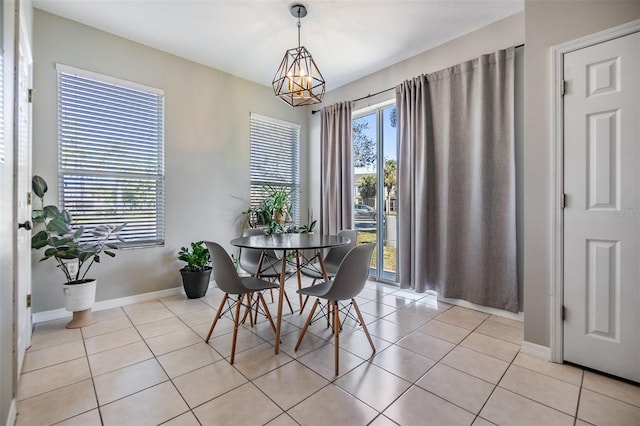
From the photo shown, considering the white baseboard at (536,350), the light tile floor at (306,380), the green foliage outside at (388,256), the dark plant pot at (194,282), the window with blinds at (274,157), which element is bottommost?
the light tile floor at (306,380)

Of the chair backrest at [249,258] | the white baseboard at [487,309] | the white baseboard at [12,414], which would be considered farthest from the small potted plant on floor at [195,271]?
the white baseboard at [487,309]

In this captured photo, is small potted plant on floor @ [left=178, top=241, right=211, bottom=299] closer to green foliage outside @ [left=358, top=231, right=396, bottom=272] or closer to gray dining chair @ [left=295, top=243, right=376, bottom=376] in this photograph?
gray dining chair @ [left=295, top=243, right=376, bottom=376]

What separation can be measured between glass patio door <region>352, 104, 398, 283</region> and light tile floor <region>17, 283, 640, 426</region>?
1.44 meters

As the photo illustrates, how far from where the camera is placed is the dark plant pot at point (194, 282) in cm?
328

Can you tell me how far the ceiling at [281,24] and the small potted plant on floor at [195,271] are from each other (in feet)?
7.40

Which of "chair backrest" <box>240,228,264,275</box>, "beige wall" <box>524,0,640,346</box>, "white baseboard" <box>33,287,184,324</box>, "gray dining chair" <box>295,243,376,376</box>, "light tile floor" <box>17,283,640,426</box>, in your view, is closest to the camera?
"light tile floor" <box>17,283,640,426</box>

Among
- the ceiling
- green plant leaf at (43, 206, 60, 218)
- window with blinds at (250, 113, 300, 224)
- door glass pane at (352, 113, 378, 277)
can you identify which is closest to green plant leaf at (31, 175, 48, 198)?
green plant leaf at (43, 206, 60, 218)

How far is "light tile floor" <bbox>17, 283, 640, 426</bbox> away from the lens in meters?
1.47

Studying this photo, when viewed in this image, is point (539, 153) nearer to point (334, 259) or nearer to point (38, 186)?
point (334, 259)

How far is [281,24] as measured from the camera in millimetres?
2844

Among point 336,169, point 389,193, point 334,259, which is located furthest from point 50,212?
point 389,193

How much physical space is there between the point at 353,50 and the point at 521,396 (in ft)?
11.4

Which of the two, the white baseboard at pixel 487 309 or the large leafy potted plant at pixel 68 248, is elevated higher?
the large leafy potted plant at pixel 68 248

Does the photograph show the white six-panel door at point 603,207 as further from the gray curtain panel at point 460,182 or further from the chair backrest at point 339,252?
the chair backrest at point 339,252
